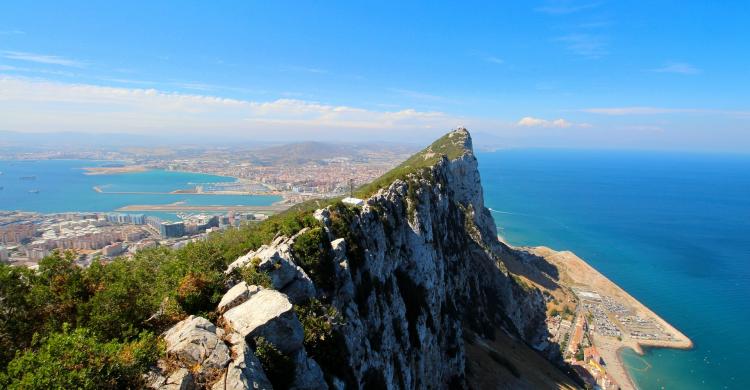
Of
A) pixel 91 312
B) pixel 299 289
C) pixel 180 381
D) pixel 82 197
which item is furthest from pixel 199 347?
pixel 82 197

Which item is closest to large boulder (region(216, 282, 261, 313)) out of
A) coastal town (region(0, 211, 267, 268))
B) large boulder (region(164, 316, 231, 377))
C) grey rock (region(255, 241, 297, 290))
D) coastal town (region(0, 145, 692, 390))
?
large boulder (region(164, 316, 231, 377))

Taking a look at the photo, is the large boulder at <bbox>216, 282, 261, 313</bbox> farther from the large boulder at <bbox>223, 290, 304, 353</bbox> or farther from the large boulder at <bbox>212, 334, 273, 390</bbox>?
the large boulder at <bbox>212, 334, 273, 390</bbox>

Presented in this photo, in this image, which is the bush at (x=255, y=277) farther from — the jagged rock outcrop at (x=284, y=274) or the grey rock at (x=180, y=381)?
the grey rock at (x=180, y=381)

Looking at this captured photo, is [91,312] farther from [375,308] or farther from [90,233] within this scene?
[90,233]

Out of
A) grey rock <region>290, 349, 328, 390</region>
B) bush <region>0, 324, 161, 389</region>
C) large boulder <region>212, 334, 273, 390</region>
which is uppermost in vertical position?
bush <region>0, 324, 161, 389</region>

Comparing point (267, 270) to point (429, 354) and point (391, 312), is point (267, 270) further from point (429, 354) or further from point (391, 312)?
point (429, 354)

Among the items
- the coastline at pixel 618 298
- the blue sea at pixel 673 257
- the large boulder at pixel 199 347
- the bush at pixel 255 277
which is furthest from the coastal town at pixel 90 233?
the blue sea at pixel 673 257
